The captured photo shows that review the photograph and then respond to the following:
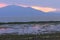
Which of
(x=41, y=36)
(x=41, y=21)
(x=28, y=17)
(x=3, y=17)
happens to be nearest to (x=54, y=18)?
(x=41, y=21)

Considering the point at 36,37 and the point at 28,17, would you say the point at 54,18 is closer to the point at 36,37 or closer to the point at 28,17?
the point at 28,17

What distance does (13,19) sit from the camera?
17.6 m

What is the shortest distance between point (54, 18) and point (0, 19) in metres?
4.75

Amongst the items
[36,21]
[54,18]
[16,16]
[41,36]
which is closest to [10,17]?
[16,16]

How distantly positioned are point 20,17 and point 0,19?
6.62 feet

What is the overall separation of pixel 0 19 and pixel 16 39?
24.1ft

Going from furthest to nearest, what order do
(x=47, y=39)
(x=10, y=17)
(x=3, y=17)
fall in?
(x=10, y=17) < (x=3, y=17) < (x=47, y=39)

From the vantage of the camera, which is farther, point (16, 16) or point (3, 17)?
point (16, 16)

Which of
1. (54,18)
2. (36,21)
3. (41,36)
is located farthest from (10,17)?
(41,36)

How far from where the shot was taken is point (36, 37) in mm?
9125

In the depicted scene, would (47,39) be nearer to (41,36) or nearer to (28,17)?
(41,36)

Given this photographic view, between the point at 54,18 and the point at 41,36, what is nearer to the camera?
the point at 41,36

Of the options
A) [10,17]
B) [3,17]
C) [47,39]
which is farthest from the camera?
[10,17]

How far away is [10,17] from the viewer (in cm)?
1670
